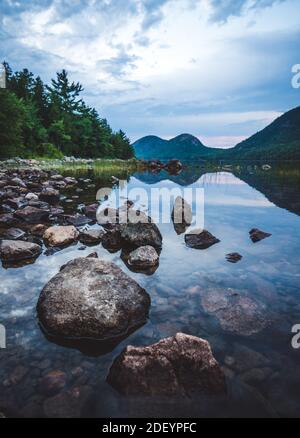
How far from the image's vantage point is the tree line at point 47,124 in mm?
39469

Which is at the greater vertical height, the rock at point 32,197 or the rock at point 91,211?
the rock at point 32,197

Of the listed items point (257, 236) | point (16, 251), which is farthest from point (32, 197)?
point (257, 236)

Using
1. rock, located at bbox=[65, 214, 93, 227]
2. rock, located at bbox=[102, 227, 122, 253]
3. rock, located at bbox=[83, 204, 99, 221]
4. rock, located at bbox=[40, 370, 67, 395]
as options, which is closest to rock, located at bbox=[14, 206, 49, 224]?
rock, located at bbox=[65, 214, 93, 227]

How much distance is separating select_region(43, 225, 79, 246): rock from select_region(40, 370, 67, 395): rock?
4904mm

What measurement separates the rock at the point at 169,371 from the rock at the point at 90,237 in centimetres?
531

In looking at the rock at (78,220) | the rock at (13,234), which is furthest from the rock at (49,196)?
the rock at (13,234)

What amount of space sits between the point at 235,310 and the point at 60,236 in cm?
521

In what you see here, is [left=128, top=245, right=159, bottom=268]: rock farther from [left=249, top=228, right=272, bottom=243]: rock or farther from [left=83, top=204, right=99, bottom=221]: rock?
[left=83, top=204, right=99, bottom=221]: rock

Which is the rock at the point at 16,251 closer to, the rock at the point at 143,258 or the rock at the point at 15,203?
the rock at the point at 143,258

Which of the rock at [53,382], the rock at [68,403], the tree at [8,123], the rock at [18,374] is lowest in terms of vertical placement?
the rock at [68,403]

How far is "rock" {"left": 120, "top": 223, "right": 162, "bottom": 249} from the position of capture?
27.1ft

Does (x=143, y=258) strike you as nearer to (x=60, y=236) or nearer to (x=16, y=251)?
(x=60, y=236)
